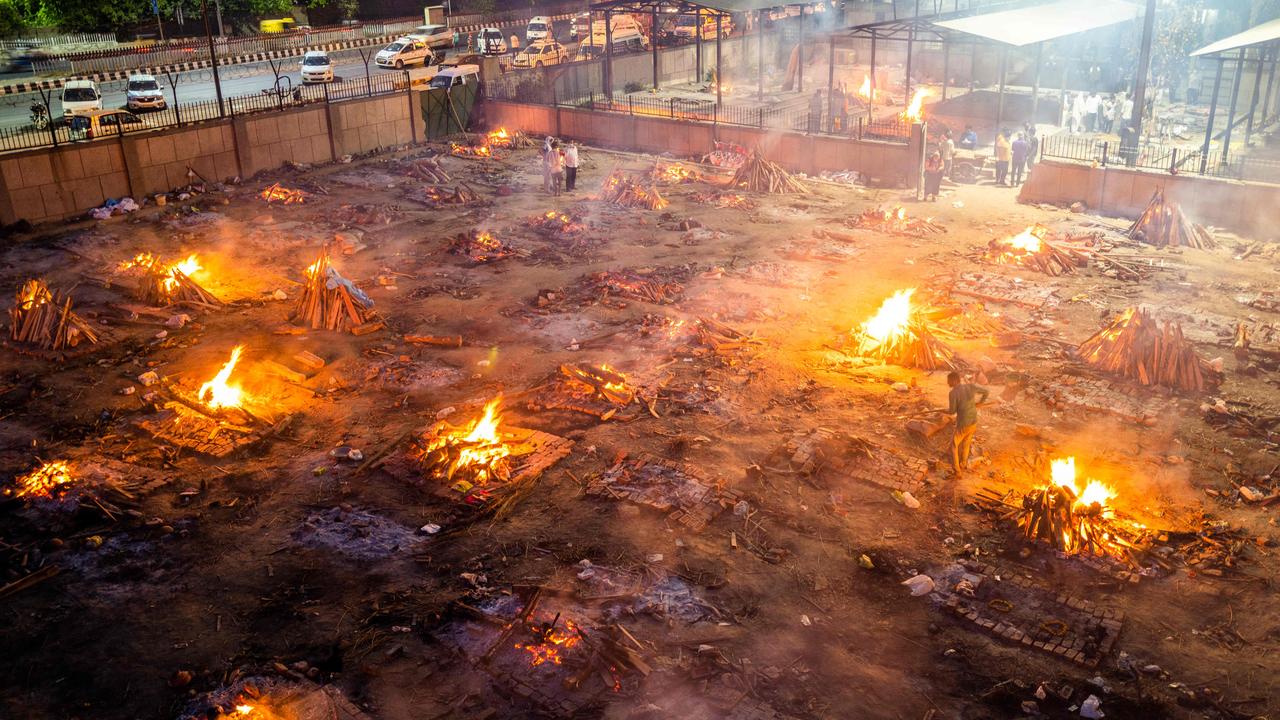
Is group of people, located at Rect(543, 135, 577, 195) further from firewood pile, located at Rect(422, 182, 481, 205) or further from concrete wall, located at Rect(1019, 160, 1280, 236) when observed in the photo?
concrete wall, located at Rect(1019, 160, 1280, 236)

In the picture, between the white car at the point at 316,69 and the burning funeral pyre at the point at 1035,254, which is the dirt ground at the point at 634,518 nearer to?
the burning funeral pyre at the point at 1035,254

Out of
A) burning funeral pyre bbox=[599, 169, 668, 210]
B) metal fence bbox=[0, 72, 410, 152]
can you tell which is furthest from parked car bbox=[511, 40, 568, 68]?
burning funeral pyre bbox=[599, 169, 668, 210]

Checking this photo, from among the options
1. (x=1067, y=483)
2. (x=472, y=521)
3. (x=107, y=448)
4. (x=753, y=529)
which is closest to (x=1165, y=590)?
(x=1067, y=483)

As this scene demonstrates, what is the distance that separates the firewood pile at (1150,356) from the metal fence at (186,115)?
22821 mm

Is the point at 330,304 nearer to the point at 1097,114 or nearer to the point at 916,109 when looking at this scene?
the point at 916,109

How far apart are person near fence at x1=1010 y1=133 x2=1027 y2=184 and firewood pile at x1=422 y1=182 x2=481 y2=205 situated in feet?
49.5

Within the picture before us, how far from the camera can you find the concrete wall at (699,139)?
2645 centimetres

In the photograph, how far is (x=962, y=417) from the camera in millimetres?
11664

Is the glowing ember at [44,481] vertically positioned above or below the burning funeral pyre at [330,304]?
below

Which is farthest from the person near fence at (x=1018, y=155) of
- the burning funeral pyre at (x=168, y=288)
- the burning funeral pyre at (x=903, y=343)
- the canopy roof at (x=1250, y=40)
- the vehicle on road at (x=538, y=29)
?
the vehicle on road at (x=538, y=29)

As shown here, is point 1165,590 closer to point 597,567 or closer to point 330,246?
point 597,567

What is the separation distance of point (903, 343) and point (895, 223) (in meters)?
8.00

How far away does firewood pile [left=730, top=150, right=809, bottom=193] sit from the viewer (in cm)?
2589

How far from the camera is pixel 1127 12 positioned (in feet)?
128
